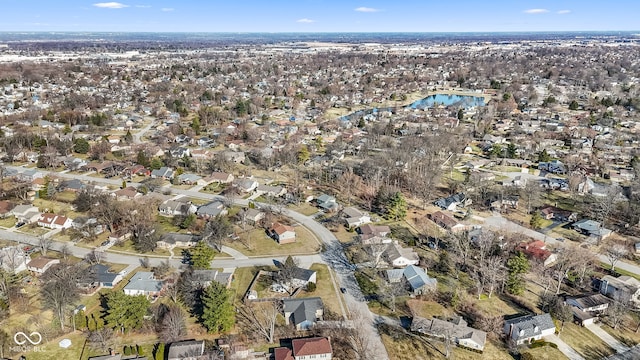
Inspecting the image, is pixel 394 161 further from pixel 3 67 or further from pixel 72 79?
pixel 3 67

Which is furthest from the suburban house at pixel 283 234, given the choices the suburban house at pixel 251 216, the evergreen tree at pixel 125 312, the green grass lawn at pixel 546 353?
the green grass lawn at pixel 546 353

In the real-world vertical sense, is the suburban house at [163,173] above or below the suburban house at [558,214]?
above

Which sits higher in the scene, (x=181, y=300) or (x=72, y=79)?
(x=72, y=79)

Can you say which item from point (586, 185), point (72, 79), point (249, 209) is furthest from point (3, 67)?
point (586, 185)

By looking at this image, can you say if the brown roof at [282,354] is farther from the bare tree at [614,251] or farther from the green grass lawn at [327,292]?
the bare tree at [614,251]

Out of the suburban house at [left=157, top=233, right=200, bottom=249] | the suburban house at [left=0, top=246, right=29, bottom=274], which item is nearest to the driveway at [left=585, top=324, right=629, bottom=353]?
the suburban house at [left=157, top=233, right=200, bottom=249]

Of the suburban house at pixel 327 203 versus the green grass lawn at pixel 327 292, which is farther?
the suburban house at pixel 327 203

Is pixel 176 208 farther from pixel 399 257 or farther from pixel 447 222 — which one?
pixel 447 222
